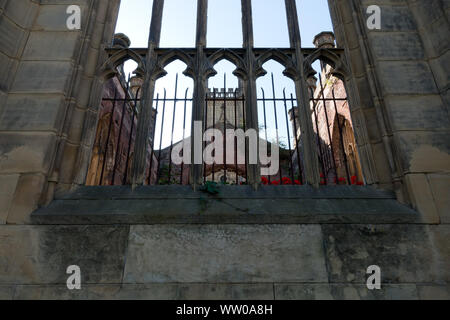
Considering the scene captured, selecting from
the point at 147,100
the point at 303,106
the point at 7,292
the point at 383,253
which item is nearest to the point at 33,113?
the point at 147,100

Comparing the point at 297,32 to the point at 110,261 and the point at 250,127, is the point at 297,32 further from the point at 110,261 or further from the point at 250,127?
the point at 110,261

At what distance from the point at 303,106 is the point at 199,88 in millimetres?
1287

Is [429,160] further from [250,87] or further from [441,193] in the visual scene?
[250,87]

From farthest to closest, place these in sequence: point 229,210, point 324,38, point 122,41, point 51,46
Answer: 1. point 324,38
2. point 122,41
3. point 51,46
4. point 229,210

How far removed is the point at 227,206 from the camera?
106 inches

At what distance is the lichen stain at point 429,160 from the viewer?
2759 millimetres

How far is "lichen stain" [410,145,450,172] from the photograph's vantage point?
2759 millimetres

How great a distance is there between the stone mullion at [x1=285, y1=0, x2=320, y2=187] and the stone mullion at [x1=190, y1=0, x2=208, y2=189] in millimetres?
1167

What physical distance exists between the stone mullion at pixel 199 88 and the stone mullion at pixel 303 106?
46.0 inches

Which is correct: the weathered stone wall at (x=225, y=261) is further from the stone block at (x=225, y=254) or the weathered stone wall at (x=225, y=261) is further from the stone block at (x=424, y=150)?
the stone block at (x=424, y=150)

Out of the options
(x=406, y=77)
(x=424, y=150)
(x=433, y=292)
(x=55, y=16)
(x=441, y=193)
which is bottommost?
(x=433, y=292)

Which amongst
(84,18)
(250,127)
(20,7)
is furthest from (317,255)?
(20,7)

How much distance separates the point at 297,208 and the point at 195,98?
1.80 metres
